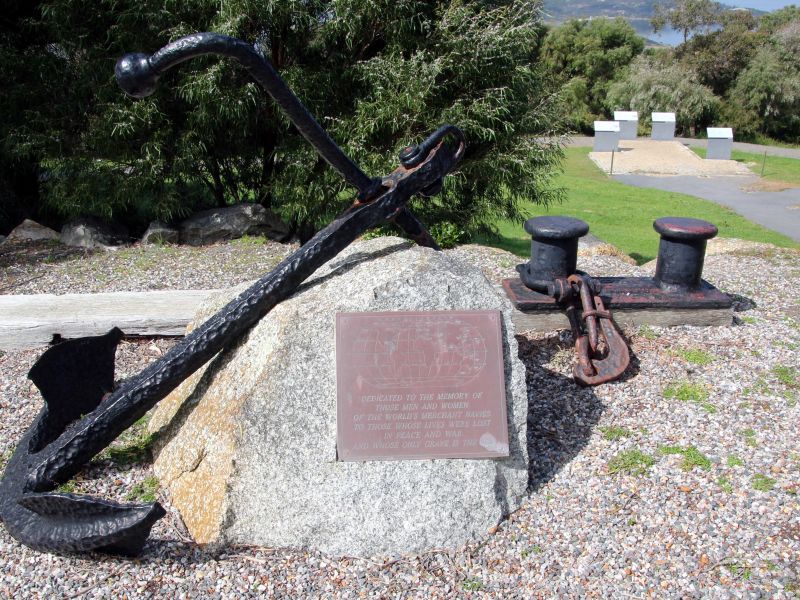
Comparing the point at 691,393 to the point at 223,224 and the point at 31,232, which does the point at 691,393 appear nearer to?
the point at 223,224

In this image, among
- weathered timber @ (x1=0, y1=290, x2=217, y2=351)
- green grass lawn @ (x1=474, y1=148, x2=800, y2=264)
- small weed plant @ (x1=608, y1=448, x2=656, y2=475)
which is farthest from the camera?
green grass lawn @ (x1=474, y1=148, x2=800, y2=264)

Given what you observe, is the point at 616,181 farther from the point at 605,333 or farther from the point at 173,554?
the point at 173,554

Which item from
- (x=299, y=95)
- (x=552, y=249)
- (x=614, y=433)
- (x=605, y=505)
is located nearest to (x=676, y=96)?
(x=299, y=95)

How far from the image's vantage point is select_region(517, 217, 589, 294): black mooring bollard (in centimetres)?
484

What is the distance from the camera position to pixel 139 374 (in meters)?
3.04

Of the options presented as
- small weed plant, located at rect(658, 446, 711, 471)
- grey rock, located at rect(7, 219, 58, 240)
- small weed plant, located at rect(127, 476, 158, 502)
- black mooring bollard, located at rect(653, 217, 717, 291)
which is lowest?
small weed plant, located at rect(658, 446, 711, 471)

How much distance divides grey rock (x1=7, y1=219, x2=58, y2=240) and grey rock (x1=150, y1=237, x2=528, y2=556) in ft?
20.1

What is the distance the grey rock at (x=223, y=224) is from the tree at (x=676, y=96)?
21687 millimetres

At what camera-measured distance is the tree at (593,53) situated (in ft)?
96.1

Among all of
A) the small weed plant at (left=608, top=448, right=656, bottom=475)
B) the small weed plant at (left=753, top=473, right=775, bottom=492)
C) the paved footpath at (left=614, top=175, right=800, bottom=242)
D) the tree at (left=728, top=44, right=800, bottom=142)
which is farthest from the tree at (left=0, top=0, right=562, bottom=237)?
the tree at (left=728, top=44, right=800, bottom=142)

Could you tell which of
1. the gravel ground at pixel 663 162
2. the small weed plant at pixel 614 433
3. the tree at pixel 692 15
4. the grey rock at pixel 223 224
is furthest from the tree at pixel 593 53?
the small weed plant at pixel 614 433

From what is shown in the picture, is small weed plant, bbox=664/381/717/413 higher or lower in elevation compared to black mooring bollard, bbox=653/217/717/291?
lower

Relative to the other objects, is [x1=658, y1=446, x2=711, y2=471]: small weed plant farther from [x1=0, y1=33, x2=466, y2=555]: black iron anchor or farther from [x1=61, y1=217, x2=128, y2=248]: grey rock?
[x1=61, y1=217, x2=128, y2=248]: grey rock

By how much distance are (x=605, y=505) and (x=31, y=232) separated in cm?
771
